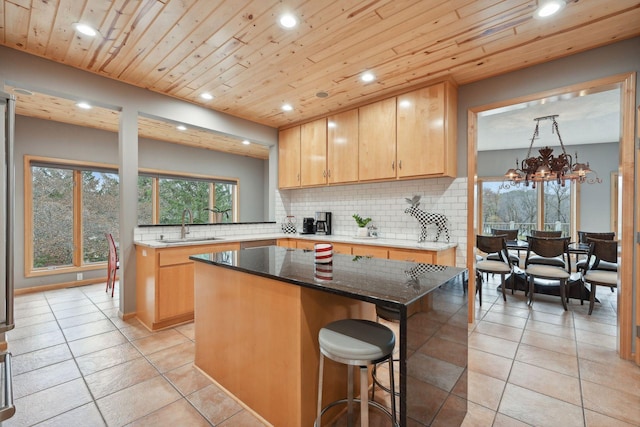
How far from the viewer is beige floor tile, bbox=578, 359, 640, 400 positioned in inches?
81.0

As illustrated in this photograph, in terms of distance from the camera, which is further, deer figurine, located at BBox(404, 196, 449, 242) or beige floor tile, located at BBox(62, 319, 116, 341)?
deer figurine, located at BBox(404, 196, 449, 242)

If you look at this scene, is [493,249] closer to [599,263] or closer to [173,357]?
[599,263]

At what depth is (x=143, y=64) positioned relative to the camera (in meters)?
2.89

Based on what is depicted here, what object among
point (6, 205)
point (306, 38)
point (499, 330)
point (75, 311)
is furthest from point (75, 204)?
point (499, 330)

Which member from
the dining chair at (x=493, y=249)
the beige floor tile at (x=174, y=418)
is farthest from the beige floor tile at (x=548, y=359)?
the beige floor tile at (x=174, y=418)

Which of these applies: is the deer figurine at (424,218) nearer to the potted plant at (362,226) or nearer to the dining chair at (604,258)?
the potted plant at (362,226)

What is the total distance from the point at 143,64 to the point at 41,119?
3018 millimetres

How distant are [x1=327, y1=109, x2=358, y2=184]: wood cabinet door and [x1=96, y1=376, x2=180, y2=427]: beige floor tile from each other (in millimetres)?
2999

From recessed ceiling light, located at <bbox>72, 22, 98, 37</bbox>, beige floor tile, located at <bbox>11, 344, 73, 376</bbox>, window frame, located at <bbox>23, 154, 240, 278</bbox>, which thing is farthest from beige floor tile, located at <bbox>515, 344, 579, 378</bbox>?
window frame, located at <bbox>23, 154, 240, 278</bbox>

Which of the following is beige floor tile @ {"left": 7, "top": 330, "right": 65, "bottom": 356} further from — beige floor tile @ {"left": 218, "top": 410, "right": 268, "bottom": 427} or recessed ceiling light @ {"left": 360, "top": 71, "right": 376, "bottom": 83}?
recessed ceiling light @ {"left": 360, "top": 71, "right": 376, "bottom": 83}

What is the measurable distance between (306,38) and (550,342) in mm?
3527

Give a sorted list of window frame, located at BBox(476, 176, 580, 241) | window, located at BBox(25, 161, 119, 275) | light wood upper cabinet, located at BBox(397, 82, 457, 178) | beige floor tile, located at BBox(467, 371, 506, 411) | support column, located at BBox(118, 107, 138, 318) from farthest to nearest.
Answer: window frame, located at BBox(476, 176, 580, 241) < window, located at BBox(25, 161, 119, 275) < support column, located at BBox(118, 107, 138, 318) < light wood upper cabinet, located at BBox(397, 82, 457, 178) < beige floor tile, located at BBox(467, 371, 506, 411)

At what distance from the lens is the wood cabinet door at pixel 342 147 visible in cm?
396

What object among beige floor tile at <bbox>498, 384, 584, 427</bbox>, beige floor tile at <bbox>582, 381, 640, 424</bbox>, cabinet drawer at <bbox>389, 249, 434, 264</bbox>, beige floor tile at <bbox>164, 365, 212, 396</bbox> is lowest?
beige floor tile at <bbox>498, 384, 584, 427</bbox>
